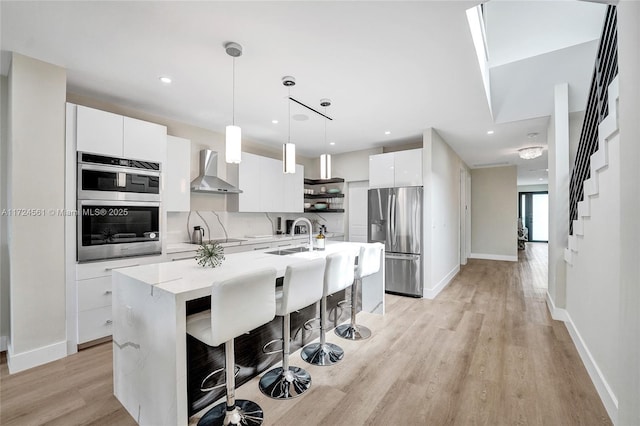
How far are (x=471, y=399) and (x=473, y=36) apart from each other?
2.62 metres

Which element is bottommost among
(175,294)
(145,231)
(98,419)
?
(98,419)

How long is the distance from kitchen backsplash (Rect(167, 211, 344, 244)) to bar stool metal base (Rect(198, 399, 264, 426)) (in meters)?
2.63

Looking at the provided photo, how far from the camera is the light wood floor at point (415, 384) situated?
1.80 metres

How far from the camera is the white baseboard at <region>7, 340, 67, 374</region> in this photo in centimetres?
231

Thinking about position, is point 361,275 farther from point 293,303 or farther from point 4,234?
point 4,234

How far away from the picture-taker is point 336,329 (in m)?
3.07

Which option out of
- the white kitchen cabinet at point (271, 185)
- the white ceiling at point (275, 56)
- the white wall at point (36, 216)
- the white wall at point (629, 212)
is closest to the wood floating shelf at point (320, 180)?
the white kitchen cabinet at point (271, 185)

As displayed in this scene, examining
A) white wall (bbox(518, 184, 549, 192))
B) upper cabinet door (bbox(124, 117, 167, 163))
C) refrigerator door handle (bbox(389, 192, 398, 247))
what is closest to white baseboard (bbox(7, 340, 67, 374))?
upper cabinet door (bbox(124, 117, 167, 163))

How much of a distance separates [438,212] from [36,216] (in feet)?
16.3

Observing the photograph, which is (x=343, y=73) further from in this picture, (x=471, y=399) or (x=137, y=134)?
(x=471, y=399)

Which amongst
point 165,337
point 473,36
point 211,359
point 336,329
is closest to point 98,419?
point 211,359

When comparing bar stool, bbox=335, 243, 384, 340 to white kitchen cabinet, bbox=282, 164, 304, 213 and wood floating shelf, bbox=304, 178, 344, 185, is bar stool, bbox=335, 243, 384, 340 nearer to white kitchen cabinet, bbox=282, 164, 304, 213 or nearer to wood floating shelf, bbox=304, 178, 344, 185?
white kitchen cabinet, bbox=282, 164, 304, 213

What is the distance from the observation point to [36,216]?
95.1 inches

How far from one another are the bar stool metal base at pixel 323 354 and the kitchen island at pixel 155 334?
939 mm
